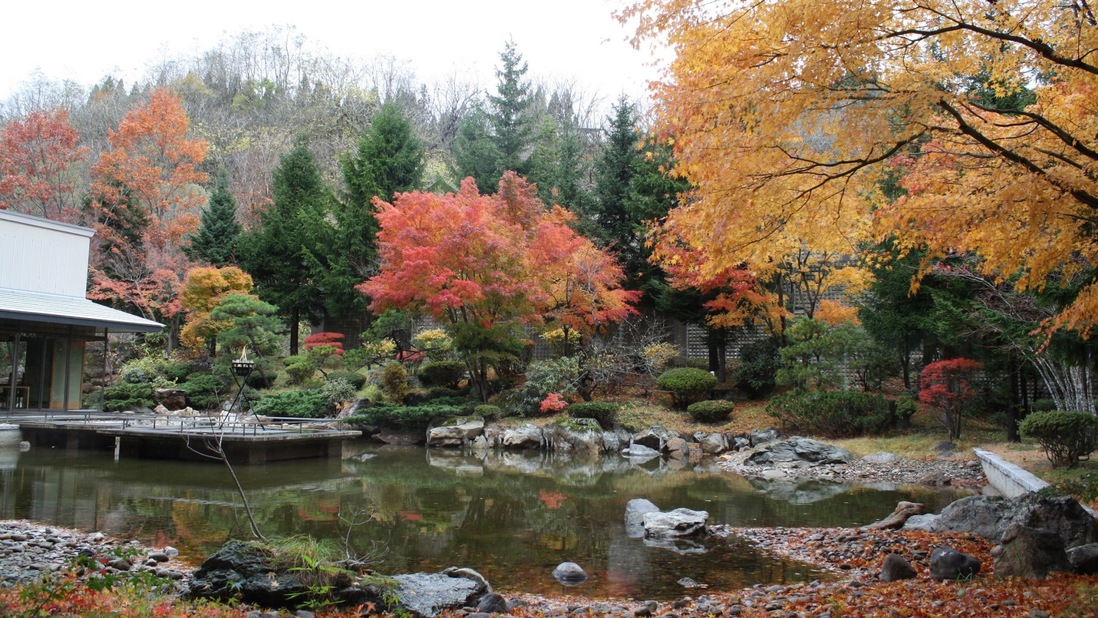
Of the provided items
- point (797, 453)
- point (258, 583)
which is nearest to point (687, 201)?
point (797, 453)

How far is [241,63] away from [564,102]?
19.5 meters

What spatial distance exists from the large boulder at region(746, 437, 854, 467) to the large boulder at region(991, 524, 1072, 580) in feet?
29.7

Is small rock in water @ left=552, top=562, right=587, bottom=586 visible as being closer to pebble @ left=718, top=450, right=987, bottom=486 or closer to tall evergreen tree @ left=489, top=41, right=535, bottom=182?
pebble @ left=718, top=450, right=987, bottom=486

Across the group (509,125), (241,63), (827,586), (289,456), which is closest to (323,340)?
(289,456)

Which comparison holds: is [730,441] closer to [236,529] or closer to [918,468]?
[918,468]

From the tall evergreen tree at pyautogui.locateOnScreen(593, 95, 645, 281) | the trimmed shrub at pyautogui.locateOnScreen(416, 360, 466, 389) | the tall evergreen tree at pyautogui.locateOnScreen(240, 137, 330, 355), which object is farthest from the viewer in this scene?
the tall evergreen tree at pyautogui.locateOnScreen(240, 137, 330, 355)

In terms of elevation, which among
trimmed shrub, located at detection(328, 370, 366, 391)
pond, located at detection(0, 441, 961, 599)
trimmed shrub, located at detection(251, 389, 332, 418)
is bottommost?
pond, located at detection(0, 441, 961, 599)

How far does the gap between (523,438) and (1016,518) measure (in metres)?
12.4

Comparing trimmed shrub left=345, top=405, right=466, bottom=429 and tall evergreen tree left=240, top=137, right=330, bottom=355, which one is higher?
tall evergreen tree left=240, top=137, right=330, bottom=355

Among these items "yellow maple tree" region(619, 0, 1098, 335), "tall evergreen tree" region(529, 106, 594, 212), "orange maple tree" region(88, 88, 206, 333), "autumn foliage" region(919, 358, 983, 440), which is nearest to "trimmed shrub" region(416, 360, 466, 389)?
"tall evergreen tree" region(529, 106, 594, 212)

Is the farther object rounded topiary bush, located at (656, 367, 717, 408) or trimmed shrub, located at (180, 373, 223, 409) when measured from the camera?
trimmed shrub, located at (180, 373, 223, 409)

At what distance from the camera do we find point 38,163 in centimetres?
2525

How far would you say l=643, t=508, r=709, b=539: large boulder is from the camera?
788cm

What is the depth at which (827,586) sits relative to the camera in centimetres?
553
